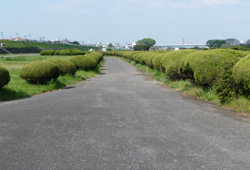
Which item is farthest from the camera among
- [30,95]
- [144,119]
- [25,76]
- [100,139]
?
[25,76]

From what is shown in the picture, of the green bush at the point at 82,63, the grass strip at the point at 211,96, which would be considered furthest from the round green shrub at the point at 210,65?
the green bush at the point at 82,63

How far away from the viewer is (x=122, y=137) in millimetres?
4668

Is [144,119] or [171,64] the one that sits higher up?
[171,64]

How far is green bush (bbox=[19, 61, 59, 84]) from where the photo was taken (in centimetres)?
1176

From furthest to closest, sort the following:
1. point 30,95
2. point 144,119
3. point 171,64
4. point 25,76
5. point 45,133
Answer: point 171,64
point 25,76
point 30,95
point 144,119
point 45,133

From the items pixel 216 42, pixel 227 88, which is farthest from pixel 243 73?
pixel 216 42

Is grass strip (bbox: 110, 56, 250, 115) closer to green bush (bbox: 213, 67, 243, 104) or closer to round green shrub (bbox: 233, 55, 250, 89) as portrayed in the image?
A: green bush (bbox: 213, 67, 243, 104)

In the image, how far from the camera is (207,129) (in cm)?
524

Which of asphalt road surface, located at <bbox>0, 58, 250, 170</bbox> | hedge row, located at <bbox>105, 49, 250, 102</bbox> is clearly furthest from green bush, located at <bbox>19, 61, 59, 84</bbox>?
hedge row, located at <bbox>105, 49, 250, 102</bbox>

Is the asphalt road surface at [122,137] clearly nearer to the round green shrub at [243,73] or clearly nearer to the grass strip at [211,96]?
the grass strip at [211,96]

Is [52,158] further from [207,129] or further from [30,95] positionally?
[30,95]

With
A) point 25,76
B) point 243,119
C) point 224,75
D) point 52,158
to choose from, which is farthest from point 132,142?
point 25,76

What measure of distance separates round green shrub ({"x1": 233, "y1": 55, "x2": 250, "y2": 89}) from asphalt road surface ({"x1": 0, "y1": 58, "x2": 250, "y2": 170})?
999 millimetres

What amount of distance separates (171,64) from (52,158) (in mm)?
10687
